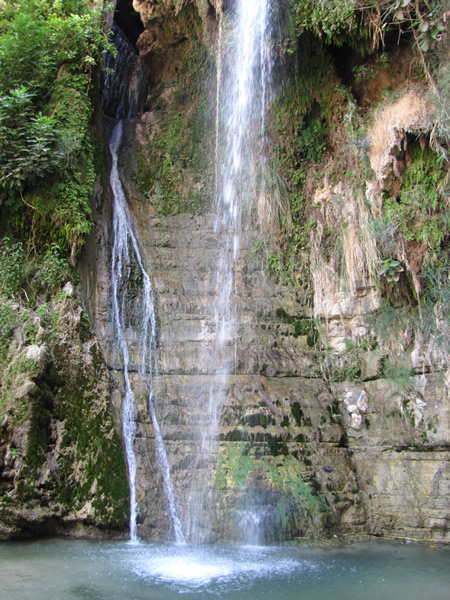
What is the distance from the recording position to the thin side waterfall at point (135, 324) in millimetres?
6367

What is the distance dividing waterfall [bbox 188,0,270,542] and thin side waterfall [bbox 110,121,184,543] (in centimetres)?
118

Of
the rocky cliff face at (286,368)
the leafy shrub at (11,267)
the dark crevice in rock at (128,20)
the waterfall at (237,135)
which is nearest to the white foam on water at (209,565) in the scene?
the rocky cliff face at (286,368)

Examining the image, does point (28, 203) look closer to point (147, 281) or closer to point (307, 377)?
point (147, 281)

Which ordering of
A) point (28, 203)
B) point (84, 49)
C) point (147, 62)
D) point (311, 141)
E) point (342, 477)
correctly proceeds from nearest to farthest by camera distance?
point (342, 477) → point (28, 203) → point (84, 49) → point (311, 141) → point (147, 62)

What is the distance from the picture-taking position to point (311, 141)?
374 inches

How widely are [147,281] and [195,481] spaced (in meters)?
3.49

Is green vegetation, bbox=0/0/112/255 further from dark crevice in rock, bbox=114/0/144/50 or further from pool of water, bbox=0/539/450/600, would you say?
dark crevice in rock, bbox=114/0/144/50

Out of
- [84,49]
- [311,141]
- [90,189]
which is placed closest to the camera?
[90,189]

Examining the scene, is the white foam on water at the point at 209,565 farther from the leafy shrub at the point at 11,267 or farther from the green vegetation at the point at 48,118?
the green vegetation at the point at 48,118

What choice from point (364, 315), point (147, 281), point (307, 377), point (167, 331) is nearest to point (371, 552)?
point (307, 377)

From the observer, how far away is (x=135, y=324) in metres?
7.95

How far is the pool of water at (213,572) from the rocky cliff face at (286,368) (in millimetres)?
635

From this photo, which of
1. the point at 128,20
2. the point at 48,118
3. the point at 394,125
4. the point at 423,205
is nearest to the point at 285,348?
the point at 423,205

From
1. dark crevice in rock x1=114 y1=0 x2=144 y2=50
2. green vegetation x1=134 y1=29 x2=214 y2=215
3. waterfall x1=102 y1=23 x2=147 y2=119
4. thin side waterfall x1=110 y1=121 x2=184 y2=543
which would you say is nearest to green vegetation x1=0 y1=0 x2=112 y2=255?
thin side waterfall x1=110 y1=121 x2=184 y2=543
